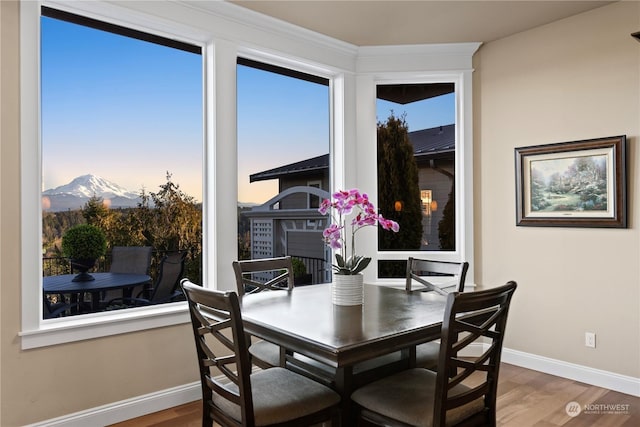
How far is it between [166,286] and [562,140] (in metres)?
3.36

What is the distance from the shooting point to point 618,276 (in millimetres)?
3318

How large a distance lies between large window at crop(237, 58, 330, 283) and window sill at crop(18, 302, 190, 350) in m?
0.76

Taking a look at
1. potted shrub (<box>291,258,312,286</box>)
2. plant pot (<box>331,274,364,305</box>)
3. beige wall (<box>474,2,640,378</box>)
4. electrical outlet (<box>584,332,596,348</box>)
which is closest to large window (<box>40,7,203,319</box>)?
potted shrub (<box>291,258,312,286</box>)

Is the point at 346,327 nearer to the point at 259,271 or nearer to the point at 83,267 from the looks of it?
the point at 259,271

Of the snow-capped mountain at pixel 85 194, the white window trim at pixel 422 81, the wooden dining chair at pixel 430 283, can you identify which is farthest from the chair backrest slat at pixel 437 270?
the snow-capped mountain at pixel 85 194

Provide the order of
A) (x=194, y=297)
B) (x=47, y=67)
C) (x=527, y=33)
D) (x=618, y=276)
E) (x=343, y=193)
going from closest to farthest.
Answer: (x=194, y=297)
(x=343, y=193)
(x=47, y=67)
(x=618, y=276)
(x=527, y=33)

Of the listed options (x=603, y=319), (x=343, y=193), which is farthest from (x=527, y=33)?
(x=343, y=193)

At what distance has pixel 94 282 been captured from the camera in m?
2.88

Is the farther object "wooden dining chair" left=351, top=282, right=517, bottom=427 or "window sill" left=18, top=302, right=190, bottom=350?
"window sill" left=18, top=302, right=190, bottom=350

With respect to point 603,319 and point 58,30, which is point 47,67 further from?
point 603,319

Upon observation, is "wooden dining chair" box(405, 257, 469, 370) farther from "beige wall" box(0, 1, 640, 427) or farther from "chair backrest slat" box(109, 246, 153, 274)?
"chair backrest slat" box(109, 246, 153, 274)

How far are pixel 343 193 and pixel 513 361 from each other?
2706 millimetres

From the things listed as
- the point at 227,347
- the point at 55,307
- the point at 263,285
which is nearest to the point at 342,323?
the point at 227,347

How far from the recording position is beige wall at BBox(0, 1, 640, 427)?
8.16 feet
